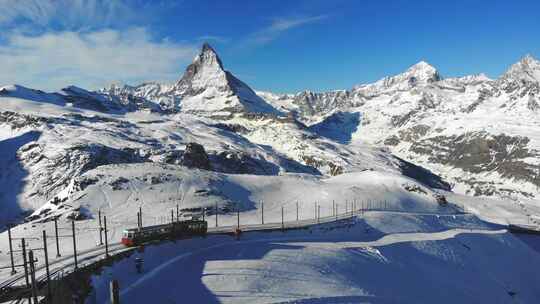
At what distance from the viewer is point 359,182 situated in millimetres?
161125

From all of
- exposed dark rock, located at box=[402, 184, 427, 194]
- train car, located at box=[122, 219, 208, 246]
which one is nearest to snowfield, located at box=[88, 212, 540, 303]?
train car, located at box=[122, 219, 208, 246]

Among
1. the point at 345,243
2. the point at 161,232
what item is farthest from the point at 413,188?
the point at 161,232

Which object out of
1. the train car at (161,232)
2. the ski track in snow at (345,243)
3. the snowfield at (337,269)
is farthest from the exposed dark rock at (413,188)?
the train car at (161,232)

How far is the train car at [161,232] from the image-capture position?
6309 cm

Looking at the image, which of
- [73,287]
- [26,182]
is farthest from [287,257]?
[26,182]

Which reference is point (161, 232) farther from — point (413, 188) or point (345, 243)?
point (413, 188)

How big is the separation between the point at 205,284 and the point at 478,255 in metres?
77.2

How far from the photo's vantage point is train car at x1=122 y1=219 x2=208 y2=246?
63.1m

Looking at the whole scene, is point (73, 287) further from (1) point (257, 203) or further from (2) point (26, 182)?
(2) point (26, 182)

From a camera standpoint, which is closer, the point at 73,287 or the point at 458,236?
the point at 73,287

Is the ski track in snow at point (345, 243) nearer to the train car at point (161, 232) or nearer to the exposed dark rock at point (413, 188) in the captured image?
the train car at point (161, 232)

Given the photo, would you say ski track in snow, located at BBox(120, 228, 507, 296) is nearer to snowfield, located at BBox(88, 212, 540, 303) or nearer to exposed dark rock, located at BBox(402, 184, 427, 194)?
snowfield, located at BBox(88, 212, 540, 303)

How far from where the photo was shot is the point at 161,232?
65375 millimetres

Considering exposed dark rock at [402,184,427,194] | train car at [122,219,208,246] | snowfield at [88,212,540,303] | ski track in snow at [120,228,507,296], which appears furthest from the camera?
exposed dark rock at [402,184,427,194]
